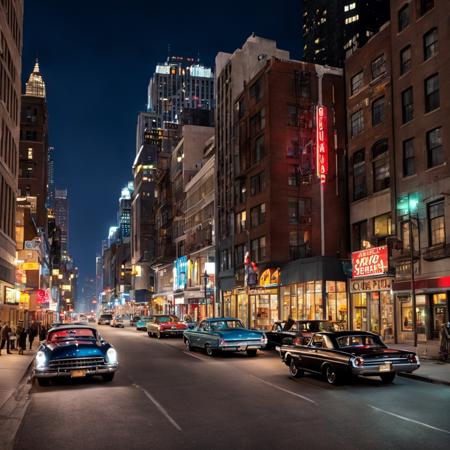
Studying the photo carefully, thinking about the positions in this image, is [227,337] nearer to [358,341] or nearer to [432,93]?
[358,341]

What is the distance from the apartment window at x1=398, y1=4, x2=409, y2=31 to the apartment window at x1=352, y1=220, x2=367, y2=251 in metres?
12.3

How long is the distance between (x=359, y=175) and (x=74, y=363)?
A: 28593mm

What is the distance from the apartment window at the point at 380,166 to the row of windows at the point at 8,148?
83.3 feet

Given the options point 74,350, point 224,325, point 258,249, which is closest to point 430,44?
point 224,325

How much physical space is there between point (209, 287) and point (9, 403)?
178ft

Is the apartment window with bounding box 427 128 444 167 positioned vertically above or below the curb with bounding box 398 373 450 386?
above

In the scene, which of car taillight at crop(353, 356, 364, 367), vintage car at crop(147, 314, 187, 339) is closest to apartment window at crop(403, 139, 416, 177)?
vintage car at crop(147, 314, 187, 339)

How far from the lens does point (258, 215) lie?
5281cm

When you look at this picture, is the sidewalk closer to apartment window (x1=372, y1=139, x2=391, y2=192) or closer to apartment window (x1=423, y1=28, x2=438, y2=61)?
apartment window (x1=372, y1=139, x2=391, y2=192)

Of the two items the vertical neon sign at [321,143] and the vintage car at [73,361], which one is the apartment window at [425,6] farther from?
the vintage car at [73,361]

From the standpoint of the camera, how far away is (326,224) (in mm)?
49406

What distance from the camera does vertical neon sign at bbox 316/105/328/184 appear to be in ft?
145

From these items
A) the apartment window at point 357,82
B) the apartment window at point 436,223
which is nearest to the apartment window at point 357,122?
the apartment window at point 357,82

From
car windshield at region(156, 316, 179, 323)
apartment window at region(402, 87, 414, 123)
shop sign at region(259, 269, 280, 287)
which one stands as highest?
apartment window at region(402, 87, 414, 123)
